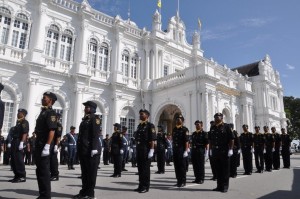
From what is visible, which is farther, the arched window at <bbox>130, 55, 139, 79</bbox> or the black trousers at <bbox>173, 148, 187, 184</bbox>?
the arched window at <bbox>130, 55, 139, 79</bbox>

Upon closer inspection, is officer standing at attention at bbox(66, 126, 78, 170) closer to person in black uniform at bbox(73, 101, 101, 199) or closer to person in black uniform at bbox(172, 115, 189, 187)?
person in black uniform at bbox(172, 115, 189, 187)

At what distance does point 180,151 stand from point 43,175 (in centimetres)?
398

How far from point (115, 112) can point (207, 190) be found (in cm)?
1479

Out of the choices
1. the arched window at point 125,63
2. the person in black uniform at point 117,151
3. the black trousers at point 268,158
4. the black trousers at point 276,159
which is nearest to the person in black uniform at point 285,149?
the black trousers at point 276,159

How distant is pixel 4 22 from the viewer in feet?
55.5

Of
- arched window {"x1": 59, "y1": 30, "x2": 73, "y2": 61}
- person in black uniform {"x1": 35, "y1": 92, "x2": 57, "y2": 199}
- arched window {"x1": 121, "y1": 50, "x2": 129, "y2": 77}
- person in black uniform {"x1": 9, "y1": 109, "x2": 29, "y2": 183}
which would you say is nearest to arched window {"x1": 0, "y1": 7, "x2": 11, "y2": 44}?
arched window {"x1": 59, "y1": 30, "x2": 73, "y2": 61}

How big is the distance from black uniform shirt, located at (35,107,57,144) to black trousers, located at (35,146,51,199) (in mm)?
208

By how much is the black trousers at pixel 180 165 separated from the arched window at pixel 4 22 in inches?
569

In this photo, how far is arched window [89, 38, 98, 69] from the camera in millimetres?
20719

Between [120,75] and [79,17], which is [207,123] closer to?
[120,75]

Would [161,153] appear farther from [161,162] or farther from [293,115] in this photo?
[293,115]

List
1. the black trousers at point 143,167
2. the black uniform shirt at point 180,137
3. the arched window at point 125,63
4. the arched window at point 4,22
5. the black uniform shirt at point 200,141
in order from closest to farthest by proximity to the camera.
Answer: the black trousers at point 143,167
the black uniform shirt at point 180,137
the black uniform shirt at point 200,141
the arched window at point 4,22
the arched window at point 125,63

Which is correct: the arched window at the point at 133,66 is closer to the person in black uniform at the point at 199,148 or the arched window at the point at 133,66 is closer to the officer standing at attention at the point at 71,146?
the officer standing at attention at the point at 71,146

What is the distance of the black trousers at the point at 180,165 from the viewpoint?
731 cm
